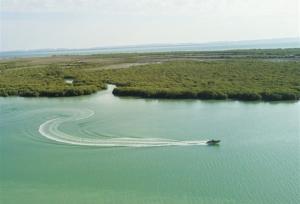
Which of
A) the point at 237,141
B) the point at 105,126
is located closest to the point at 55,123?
the point at 105,126

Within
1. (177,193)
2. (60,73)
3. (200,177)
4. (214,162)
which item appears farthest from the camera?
(60,73)

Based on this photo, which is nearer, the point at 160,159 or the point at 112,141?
the point at 160,159

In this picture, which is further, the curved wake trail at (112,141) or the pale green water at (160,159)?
the curved wake trail at (112,141)

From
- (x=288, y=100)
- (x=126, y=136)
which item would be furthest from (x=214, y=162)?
(x=288, y=100)

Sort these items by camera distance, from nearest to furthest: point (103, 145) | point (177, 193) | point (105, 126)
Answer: point (177, 193) < point (103, 145) < point (105, 126)

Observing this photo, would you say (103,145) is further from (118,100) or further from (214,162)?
(118,100)

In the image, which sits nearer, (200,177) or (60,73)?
(200,177)

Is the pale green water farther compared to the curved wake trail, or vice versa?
the curved wake trail

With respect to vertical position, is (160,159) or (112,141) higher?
(112,141)
